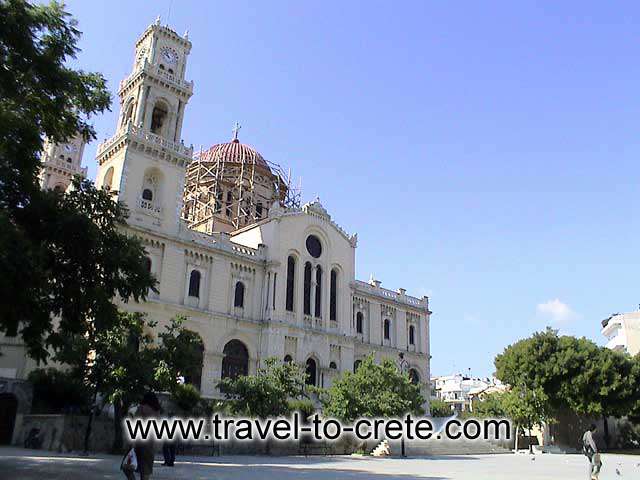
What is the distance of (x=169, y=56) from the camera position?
131 ft

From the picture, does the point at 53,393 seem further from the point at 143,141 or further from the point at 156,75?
the point at 156,75

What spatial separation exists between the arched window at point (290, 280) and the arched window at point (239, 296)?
11.6 ft

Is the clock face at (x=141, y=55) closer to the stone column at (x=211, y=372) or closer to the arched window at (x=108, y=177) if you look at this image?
the arched window at (x=108, y=177)

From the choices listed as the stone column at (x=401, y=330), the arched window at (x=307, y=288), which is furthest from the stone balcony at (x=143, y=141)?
the stone column at (x=401, y=330)

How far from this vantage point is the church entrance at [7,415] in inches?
941

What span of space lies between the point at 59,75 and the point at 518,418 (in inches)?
1309

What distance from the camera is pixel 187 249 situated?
34906 mm

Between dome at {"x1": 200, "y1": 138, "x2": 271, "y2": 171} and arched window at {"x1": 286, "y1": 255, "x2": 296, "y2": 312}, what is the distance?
43.6 feet

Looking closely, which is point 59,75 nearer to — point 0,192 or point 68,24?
point 68,24

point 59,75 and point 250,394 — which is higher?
point 59,75

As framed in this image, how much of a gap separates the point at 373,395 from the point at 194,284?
13074mm

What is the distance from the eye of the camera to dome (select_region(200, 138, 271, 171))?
50125 millimetres

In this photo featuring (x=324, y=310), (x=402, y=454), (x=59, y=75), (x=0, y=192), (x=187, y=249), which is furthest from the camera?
(x=324, y=310)

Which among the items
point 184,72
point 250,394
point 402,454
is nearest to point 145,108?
point 184,72
